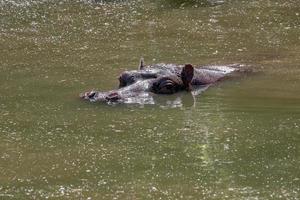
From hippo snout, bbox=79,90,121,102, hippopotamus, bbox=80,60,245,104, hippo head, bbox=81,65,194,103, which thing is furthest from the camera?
hippo head, bbox=81,65,194,103

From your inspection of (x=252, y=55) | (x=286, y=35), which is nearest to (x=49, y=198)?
(x=252, y=55)

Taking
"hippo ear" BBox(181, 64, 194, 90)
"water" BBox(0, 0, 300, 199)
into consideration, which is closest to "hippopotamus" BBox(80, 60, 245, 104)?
"hippo ear" BBox(181, 64, 194, 90)

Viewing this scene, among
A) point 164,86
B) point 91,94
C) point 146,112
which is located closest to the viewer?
point 146,112

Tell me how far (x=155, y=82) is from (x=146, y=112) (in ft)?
3.25

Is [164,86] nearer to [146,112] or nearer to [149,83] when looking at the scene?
[149,83]

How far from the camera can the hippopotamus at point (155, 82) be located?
306 inches

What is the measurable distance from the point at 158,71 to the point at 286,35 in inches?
125

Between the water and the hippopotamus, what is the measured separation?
0.62 ft

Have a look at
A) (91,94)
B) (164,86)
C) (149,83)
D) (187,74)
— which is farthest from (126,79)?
(91,94)

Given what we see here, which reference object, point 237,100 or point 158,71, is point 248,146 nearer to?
point 237,100

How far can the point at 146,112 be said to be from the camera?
7.34 metres

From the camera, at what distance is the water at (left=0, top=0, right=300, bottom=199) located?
17.9ft

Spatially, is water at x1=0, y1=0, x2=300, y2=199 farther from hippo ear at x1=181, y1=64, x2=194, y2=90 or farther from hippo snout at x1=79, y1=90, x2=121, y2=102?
hippo ear at x1=181, y1=64, x2=194, y2=90

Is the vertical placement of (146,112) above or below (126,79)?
below
